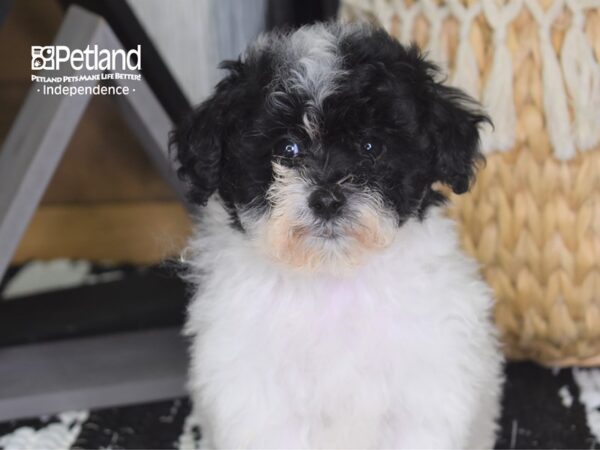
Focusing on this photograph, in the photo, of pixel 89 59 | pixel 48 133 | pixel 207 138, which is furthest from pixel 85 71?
pixel 207 138

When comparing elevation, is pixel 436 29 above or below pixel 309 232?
above

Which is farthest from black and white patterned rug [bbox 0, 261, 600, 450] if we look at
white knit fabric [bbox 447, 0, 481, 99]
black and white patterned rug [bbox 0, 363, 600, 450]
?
white knit fabric [bbox 447, 0, 481, 99]

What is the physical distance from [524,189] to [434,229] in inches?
15.8

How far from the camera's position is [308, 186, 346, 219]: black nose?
4.40 ft

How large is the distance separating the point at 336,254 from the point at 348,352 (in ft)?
0.63

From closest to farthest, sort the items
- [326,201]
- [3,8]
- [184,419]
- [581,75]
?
1. [326,201]
2. [3,8]
3. [581,75]
4. [184,419]

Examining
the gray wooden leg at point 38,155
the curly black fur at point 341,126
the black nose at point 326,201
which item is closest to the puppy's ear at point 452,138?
the curly black fur at point 341,126

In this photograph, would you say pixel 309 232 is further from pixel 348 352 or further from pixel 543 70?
pixel 543 70

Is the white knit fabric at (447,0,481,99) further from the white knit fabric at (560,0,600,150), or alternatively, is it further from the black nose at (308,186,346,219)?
the black nose at (308,186,346,219)

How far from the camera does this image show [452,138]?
4.82 ft

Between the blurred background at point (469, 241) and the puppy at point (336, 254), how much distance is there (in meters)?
0.30

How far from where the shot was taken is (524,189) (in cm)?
186

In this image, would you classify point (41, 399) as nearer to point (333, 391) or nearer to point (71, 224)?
point (333, 391)

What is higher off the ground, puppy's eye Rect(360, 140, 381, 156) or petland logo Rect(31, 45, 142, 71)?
petland logo Rect(31, 45, 142, 71)
